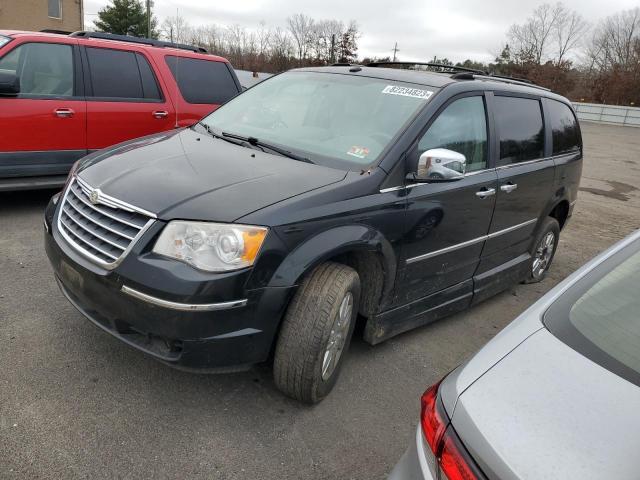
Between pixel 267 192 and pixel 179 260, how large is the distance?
553 mm

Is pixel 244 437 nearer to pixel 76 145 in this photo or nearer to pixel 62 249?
pixel 62 249

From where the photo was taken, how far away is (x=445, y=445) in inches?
54.9

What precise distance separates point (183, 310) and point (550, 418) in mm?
1558

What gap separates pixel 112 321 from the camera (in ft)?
8.32

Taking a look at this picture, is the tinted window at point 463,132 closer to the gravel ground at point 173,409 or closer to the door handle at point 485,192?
the door handle at point 485,192

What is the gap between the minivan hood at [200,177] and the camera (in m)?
2.45

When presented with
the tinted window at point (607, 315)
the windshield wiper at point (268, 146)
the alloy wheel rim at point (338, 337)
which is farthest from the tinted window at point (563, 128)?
the tinted window at point (607, 315)

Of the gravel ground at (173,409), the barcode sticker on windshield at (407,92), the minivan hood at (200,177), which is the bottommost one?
the gravel ground at (173,409)

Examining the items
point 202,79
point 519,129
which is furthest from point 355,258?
point 202,79

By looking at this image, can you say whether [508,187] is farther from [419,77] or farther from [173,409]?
[173,409]

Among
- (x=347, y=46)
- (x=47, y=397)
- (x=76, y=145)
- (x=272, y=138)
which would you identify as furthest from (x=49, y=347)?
(x=347, y=46)

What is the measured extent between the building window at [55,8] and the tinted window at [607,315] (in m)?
36.3

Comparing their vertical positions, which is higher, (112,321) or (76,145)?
(76,145)

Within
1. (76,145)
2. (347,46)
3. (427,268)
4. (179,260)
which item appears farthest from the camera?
(347,46)
